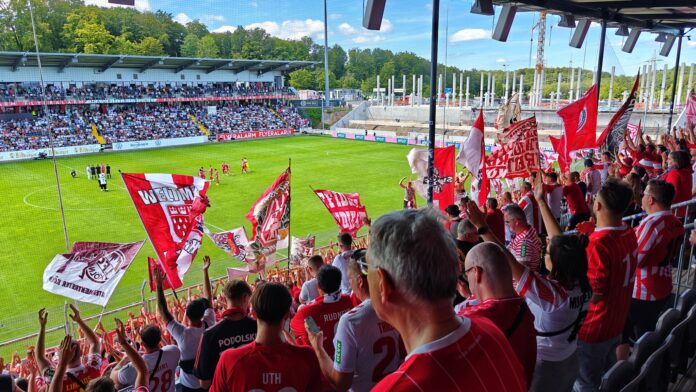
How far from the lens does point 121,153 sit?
122 ft

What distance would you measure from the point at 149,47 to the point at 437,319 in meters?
45.4

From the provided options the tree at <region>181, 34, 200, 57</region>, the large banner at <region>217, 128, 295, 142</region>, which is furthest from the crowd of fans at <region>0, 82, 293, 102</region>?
the large banner at <region>217, 128, 295, 142</region>

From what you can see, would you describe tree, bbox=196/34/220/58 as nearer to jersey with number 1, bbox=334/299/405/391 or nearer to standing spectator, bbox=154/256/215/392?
standing spectator, bbox=154/256/215/392

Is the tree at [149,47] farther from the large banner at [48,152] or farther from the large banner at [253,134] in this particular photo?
the large banner at [48,152]

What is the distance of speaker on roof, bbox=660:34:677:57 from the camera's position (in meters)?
17.2

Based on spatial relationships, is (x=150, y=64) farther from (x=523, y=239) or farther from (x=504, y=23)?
(x=523, y=239)

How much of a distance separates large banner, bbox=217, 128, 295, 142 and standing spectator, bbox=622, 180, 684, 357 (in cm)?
4424

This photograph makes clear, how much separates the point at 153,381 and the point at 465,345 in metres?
2.78

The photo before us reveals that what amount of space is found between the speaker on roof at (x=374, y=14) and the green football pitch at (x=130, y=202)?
309 inches

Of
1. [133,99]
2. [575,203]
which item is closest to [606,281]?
[575,203]

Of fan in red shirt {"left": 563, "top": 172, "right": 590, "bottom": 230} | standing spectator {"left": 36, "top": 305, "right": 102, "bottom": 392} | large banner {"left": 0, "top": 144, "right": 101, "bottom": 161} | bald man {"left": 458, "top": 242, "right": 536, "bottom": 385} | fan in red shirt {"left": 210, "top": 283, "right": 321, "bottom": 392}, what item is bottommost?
large banner {"left": 0, "top": 144, "right": 101, "bottom": 161}

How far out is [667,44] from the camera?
17359mm

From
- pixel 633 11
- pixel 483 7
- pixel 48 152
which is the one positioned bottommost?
pixel 48 152

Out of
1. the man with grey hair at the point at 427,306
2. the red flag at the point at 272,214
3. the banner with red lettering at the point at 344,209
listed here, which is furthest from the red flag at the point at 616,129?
the man with grey hair at the point at 427,306
